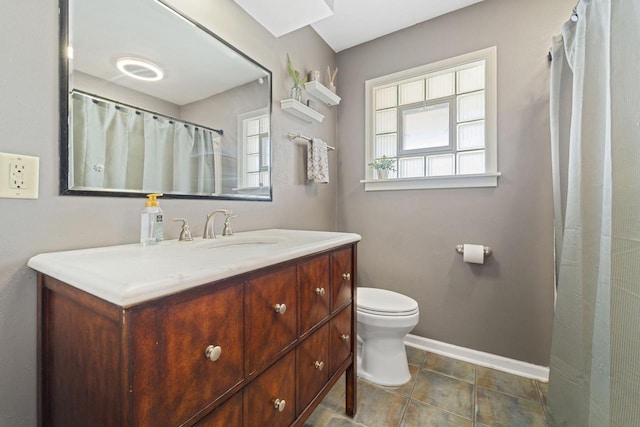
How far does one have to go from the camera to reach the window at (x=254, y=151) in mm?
1493

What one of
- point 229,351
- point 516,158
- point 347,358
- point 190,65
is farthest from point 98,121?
point 516,158

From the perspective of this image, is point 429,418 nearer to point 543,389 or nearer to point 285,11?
point 543,389

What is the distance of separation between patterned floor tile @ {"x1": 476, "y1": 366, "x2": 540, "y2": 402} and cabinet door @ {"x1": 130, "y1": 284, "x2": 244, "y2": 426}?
64.6 inches

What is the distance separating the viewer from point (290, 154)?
1.84 meters

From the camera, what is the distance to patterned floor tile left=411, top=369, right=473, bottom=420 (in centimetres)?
141

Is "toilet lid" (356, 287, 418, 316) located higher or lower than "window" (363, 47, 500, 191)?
lower

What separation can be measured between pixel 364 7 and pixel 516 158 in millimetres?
1488

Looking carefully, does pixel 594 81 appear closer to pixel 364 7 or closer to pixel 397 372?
pixel 364 7

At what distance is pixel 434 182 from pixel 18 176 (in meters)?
2.11

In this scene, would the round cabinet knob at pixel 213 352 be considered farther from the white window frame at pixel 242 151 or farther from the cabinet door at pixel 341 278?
the white window frame at pixel 242 151

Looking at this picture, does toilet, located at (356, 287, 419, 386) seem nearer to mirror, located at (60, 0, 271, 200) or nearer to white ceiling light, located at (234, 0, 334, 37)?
mirror, located at (60, 0, 271, 200)

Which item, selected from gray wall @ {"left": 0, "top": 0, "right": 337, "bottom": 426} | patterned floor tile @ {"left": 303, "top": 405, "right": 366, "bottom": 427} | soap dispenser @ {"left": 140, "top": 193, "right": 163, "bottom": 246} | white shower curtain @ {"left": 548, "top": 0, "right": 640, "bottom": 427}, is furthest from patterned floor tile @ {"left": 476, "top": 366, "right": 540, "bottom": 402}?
gray wall @ {"left": 0, "top": 0, "right": 337, "bottom": 426}

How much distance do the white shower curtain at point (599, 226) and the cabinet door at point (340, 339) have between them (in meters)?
0.90

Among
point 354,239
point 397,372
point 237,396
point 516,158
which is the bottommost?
point 397,372
